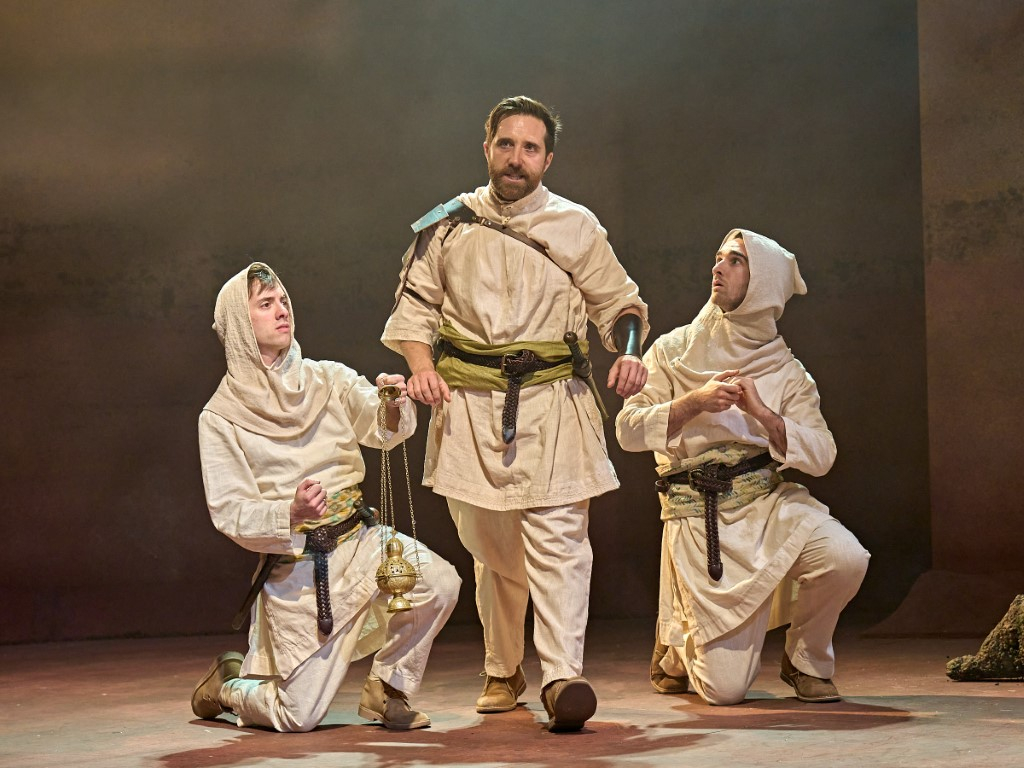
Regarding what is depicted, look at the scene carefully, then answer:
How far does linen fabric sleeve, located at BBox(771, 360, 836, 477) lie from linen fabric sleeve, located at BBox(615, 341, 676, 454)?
38cm

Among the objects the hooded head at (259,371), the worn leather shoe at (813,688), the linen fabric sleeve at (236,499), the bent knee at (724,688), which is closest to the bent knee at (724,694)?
the bent knee at (724,688)

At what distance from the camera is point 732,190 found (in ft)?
23.9

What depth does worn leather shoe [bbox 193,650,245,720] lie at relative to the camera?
4.21 metres

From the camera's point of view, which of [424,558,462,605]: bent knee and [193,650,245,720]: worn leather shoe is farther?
[193,650,245,720]: worn leather shoe

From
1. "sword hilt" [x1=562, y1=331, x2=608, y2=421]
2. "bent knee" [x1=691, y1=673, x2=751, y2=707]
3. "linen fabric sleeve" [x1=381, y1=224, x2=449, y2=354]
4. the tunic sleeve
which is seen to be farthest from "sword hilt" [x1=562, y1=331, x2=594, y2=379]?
"bent knee" [x1=691, y1=673, x2=751, y2=707]

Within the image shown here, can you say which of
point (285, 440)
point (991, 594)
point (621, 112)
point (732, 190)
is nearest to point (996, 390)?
point (991, 594)

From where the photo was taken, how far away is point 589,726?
3895 mm

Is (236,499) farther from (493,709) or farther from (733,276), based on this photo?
(733,276)

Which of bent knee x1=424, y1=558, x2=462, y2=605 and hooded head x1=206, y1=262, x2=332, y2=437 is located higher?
hooded head x1=206, y1=262, x2=332, y2=437

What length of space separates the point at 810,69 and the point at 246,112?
10.1ft

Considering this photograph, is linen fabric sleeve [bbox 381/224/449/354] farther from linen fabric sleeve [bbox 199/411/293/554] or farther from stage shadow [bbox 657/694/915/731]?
stage shadow [bbox 657/694/915/731]

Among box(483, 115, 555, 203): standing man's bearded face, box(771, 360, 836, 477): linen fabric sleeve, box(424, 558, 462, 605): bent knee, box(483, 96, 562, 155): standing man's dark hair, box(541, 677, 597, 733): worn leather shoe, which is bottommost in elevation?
box(541, 677, 597, 733): worn leather shoe

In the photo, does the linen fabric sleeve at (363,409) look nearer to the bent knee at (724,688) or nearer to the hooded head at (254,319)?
the hooded head at (254,319)

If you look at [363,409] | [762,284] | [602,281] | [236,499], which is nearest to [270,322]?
[363,409]
